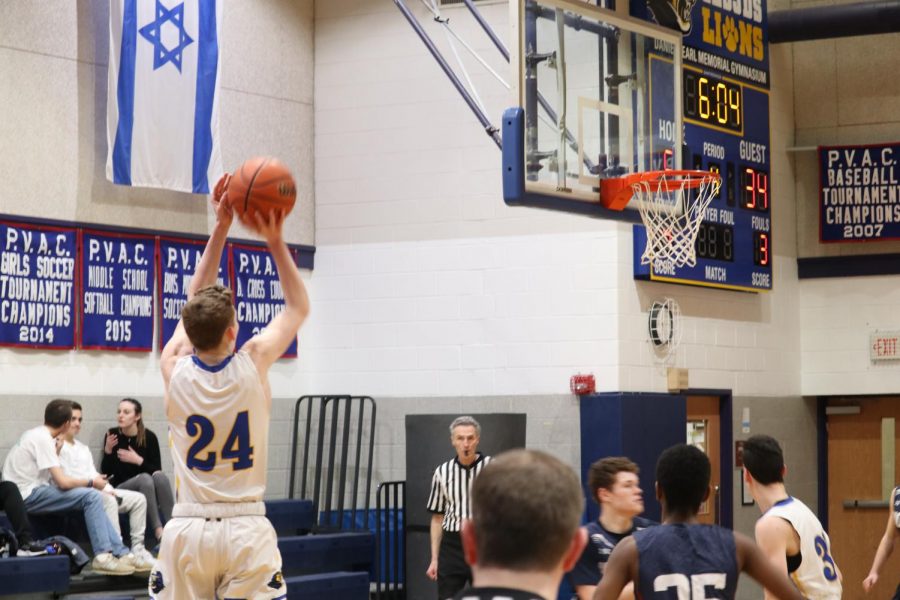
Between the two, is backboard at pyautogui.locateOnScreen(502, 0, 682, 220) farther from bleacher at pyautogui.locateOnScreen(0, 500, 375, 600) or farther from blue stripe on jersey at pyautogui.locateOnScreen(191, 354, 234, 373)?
bleacher at pyautogui.locateOnScreen(0, 500, 375, 600)

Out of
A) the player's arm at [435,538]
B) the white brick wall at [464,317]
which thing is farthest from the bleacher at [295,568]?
the player's arm at [435,538]

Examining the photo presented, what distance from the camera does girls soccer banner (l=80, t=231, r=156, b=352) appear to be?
11.6 m

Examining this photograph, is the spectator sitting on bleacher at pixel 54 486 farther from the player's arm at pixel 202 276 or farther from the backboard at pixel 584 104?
the player's arm at pixel 202 276

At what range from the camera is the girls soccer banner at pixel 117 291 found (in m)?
11.6

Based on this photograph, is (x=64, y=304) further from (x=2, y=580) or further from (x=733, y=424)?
(x=733, y=424)

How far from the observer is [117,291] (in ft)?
38.8

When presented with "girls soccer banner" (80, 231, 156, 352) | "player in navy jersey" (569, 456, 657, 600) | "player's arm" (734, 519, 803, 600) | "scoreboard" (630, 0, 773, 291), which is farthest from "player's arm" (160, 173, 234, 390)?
"scoreboard" (630, 0, 773, 291)

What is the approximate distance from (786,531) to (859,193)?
29.2 feet

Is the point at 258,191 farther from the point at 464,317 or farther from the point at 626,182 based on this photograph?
the point at 464,317

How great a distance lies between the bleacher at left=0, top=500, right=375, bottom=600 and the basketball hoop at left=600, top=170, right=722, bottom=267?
3.70 m

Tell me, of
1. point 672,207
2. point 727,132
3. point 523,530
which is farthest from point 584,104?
point 523,530

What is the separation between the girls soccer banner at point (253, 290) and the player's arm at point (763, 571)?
8785 mm

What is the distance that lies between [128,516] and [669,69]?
554 centimetres

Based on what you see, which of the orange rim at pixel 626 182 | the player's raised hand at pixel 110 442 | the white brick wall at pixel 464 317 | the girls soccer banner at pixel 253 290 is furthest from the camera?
the girls soccer banner at pixel 253 290
